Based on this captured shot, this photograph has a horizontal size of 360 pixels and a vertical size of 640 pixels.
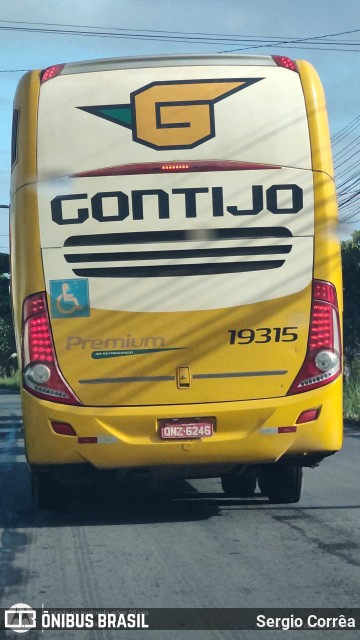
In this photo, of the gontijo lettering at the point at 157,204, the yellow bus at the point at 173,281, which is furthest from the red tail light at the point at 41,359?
the gontijo lettering at the point at 157,204

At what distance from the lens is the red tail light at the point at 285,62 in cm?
998

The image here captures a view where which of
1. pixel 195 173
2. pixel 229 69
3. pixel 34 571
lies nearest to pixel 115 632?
pixel 34 571

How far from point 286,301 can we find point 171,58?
2.34 meters

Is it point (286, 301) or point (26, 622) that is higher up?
point (286, 301)

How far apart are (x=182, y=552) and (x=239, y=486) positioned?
132 inches

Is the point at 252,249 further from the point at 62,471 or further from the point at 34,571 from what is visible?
A: the point at 34,571

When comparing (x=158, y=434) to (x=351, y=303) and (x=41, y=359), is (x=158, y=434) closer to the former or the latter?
(x=41, y=359)

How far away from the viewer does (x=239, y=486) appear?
11945 mm

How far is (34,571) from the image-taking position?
809 cm

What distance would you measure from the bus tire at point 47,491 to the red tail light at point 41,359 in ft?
4.08

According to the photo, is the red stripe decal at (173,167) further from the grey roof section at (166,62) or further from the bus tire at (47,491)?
the bus tire at (47,491)

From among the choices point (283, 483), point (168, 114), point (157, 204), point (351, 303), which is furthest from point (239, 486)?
point (351, 303)

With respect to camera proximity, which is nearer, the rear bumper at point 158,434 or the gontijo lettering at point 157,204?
the rear bumper at point 158,434

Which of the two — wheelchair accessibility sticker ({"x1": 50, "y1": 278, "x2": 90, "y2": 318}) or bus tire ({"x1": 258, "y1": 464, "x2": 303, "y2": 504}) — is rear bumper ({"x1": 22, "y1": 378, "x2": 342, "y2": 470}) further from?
bus tire ({"x1": 258, "y1": 464, "x2": 303, "y2": 504})
